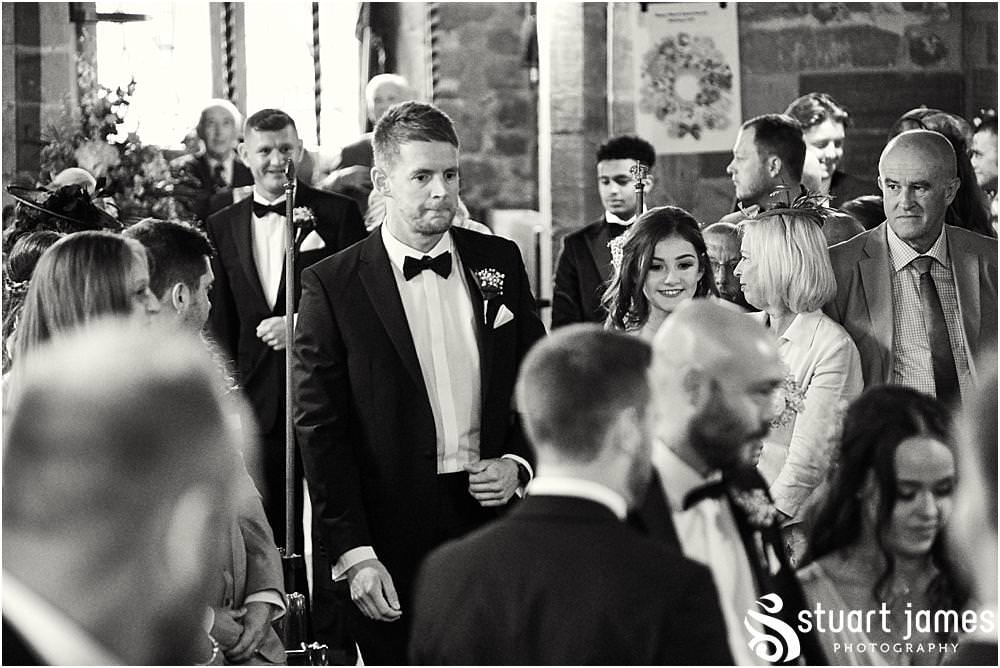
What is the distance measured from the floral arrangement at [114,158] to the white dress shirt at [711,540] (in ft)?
15.5

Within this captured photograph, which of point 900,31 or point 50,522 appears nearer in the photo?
point 50,522

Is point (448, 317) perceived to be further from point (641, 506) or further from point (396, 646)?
point (641, 506)

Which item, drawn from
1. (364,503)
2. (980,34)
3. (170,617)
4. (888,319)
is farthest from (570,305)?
(170,617)

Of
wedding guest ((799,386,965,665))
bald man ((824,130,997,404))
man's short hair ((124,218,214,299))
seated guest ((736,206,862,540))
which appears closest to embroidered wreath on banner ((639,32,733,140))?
bald man ((824,130,997,404))

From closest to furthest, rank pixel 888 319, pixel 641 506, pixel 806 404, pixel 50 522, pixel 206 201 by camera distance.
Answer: pixel 50 522 → pixel 641 506 → pixel 806 404 → pixel 888 319 → pixel 206 201

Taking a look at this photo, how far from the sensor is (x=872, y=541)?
111 inches

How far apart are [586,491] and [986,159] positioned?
4.87 m

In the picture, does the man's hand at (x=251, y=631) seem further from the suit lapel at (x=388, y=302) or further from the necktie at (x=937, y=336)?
the necktie at (x=937, y=336)

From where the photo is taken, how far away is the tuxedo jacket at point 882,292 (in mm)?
4113

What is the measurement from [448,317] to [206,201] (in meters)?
3.88

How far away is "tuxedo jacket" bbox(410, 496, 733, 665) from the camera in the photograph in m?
2.05

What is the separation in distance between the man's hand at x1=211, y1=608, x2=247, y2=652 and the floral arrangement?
4.02 meters

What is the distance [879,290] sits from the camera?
13.8ft

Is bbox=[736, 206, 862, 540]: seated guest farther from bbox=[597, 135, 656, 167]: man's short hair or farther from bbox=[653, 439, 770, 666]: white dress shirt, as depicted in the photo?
bbox=[597, 135, 656, 167]: man's short hair
